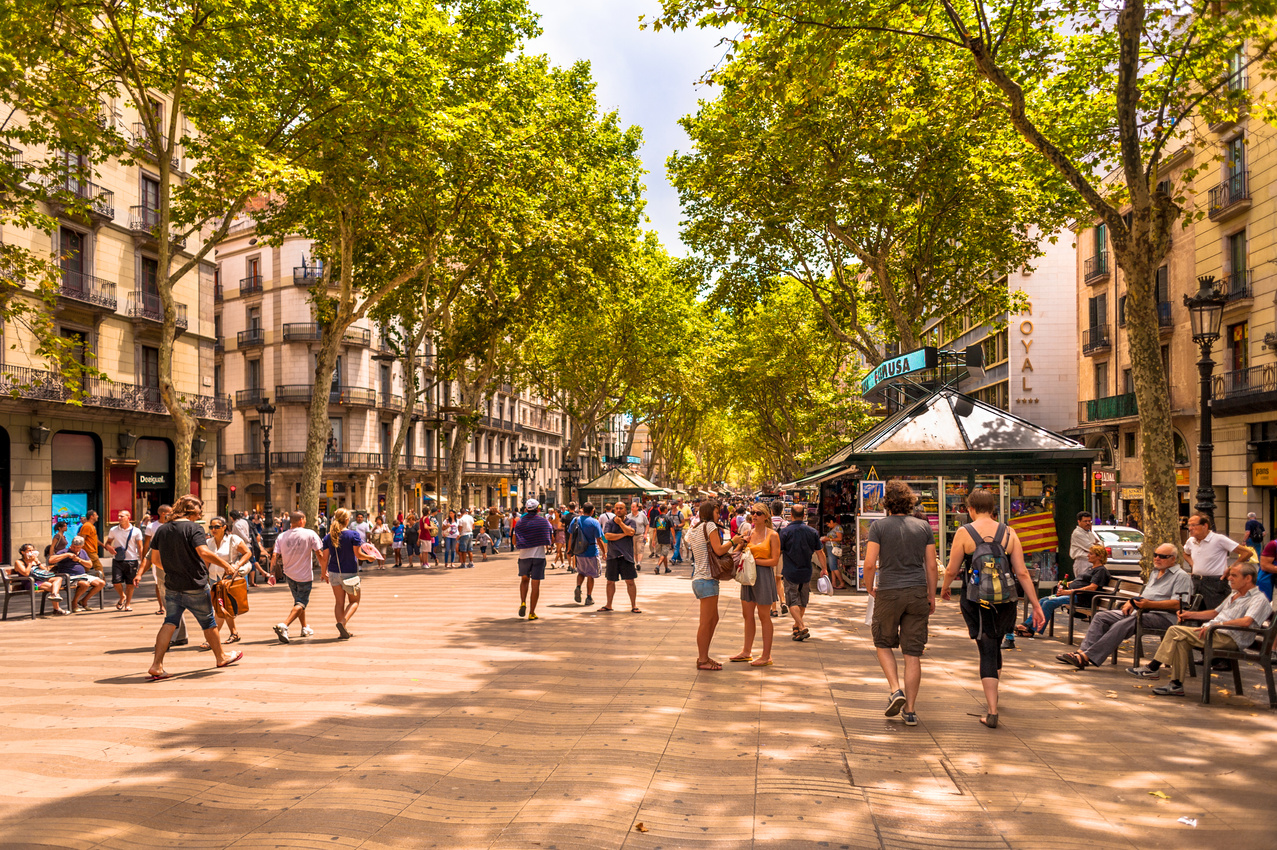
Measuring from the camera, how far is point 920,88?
1666 centimetres

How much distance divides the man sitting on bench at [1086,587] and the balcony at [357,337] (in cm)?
3956

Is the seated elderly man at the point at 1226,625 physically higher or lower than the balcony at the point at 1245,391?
lower

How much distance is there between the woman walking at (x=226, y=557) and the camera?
33.5ft

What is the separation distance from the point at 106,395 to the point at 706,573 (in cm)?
→ 2590

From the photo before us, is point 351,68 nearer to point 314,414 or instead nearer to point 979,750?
point 314,414

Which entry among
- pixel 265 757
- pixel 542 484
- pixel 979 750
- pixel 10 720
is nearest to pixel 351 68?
pixel 10 720

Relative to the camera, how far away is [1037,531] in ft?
49.6

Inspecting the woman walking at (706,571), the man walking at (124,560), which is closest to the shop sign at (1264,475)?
the woman walking at (706,571)

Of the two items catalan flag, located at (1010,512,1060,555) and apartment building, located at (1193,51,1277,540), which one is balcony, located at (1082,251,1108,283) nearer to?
apartment building, located at (1193,51,1277,540)

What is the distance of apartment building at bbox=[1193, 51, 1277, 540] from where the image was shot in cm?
2434

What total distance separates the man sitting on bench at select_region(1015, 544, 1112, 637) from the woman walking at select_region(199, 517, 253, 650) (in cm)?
909

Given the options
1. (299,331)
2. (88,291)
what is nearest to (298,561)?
(88,291)

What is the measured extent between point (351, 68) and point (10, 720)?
556 inches

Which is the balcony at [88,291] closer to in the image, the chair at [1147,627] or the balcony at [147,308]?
the balcony at [147,308]
